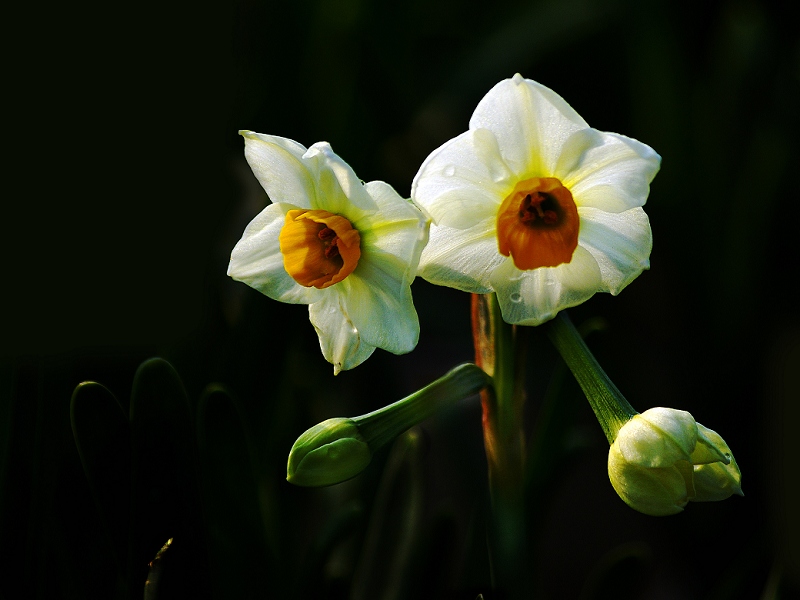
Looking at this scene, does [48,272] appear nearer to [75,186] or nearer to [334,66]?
[75,186]

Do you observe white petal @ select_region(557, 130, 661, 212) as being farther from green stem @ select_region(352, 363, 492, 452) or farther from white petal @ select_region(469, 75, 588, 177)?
green stem @ select_region(352, 363, 492, 452)

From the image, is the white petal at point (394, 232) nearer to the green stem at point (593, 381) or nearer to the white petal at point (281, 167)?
the white petal at point (281, 167)

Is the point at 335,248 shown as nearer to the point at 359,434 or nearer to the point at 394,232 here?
the point at 394,232

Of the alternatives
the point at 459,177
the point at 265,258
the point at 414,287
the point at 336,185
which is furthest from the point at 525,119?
the point at 414,287

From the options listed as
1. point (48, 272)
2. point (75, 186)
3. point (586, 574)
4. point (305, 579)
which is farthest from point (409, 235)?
point (586, 574)

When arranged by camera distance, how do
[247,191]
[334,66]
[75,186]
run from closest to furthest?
[75,186] → [247,191] → [334,66]

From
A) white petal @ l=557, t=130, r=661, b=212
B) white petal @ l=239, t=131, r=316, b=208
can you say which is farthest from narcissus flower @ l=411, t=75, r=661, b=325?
white petal @ l=239, t=131, r=316, b=208

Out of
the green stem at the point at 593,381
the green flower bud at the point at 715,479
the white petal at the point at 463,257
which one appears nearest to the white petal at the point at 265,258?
the white petal at the point at 463,257
